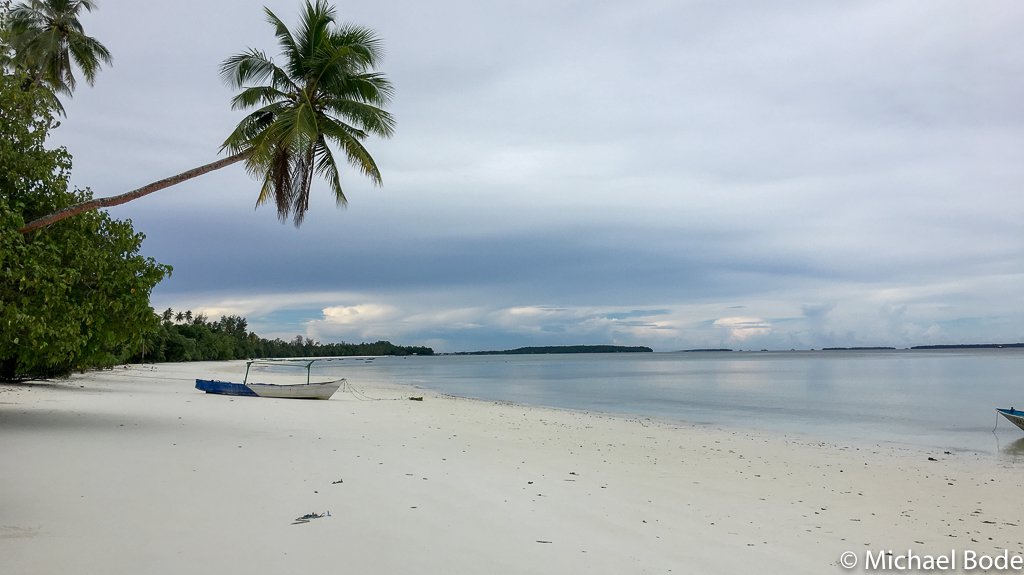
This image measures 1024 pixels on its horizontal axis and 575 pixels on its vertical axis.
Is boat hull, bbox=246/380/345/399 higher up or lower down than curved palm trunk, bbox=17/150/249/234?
lower down

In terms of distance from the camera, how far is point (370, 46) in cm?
1328

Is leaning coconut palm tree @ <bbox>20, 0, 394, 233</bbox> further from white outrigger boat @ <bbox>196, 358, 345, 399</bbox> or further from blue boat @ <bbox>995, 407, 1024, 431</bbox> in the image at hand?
blue boat @ <bbox>995, 407, 1024, 431</bbox>

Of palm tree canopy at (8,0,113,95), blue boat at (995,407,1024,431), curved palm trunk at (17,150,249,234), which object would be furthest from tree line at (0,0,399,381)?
blue boat at (995,407,1024,431)

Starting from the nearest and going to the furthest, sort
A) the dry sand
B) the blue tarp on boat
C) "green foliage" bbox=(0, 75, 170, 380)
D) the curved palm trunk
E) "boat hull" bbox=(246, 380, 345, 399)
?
the dry sand → the curved palm trunk → "green foliage" bbox=(0, 75, 170, 380) → the blue tarp on boat → "boat hull" bbox=(246, 380, 345, 399)

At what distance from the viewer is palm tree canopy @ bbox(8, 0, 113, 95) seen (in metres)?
19.2

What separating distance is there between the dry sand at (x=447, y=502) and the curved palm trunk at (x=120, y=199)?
121 inches

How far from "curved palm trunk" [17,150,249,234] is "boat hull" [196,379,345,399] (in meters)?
13.3

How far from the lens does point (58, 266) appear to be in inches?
386

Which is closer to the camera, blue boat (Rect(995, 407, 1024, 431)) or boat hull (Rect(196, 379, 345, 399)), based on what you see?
blue boat (Rect(995, 407, 1024, 431))

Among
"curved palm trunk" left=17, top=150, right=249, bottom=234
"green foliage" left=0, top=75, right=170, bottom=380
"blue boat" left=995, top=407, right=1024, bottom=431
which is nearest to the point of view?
"curved palm trunk" left=17, top=150, right=249, bottom=234

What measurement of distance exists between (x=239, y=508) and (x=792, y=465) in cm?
946

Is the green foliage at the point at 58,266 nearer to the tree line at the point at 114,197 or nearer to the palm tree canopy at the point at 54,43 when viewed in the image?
the tree line at the point at 114,197

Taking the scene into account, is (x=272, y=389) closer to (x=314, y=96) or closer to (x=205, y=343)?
(x=314, y=96)

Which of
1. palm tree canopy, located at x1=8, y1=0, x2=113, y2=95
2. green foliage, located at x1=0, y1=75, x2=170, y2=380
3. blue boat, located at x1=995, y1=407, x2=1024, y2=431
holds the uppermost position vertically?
palm tree canopy, located at x1=8, y1=0, x2=113, y2=95
